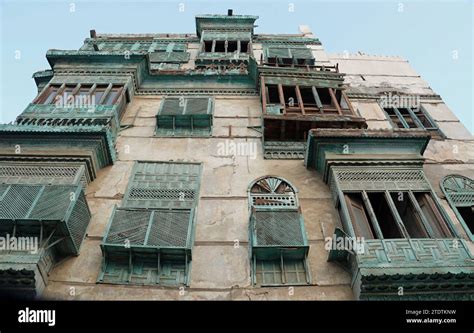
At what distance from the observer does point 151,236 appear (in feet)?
25.6

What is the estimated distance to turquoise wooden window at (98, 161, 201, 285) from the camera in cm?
746

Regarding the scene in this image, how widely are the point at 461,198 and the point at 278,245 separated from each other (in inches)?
185

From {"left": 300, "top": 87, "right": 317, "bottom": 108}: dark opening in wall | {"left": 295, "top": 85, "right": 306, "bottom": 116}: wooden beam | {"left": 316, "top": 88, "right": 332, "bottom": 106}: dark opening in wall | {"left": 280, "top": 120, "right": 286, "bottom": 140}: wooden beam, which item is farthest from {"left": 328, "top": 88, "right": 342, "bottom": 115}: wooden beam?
{"left": 280, "top": 120, "right": 286, "bottom": 140}: wooden beam

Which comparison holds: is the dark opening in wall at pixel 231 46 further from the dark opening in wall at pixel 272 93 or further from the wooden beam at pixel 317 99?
the wooden beam at pixel 317 99

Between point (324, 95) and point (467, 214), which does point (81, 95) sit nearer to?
point (324, 95)

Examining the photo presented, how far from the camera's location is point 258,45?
60.1 ft

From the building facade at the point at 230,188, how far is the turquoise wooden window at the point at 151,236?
0.03 meters

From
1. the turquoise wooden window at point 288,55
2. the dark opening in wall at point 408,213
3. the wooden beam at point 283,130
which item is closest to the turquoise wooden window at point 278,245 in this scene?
the dark opening in wall at point 408,213

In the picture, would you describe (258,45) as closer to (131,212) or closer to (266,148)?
(266,148)

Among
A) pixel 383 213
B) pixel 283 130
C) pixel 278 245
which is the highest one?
pixel 283 130

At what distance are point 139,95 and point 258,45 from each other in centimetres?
694

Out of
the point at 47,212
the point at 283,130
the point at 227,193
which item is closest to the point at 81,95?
the point at 47,212

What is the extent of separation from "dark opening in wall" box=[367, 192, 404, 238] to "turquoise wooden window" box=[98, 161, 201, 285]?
3.80 m
